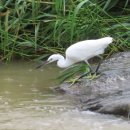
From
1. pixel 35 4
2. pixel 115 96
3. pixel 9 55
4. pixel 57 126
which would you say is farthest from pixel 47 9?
pixel 57 126

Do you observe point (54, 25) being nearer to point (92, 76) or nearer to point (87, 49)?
point (87, 49)

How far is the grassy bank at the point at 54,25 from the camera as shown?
8156 millimetres

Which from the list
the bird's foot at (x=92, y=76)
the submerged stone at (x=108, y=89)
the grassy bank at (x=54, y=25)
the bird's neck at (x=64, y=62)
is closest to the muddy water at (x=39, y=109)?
the submerged stone at (x=108, y=89)

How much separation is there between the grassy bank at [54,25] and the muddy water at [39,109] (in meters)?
0.59

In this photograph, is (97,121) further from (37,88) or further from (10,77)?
(10,77)

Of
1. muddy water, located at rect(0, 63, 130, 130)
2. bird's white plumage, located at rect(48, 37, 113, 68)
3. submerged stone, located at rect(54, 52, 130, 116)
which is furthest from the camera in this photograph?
bird's white plumage, located at rect(48, 37, 113, 68)

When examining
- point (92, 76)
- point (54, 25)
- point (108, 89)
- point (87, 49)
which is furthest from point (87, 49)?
point (54, 25)

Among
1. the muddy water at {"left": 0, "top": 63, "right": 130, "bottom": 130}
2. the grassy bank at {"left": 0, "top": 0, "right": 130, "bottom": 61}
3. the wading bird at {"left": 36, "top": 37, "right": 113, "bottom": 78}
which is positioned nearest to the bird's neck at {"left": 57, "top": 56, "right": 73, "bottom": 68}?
the wading bird at {"left": 36, "top": 37, "right": 113, "bottom": 78}

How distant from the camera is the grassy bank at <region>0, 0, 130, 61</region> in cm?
816

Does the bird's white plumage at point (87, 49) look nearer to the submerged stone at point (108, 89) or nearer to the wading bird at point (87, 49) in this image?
the wading bird at point (87, 49)

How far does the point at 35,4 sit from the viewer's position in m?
8.40

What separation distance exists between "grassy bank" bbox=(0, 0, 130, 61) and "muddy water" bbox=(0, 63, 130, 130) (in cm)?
59

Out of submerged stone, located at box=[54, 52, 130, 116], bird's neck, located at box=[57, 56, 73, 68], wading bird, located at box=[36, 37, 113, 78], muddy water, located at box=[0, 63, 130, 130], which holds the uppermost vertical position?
wading bird, located at box=[36, 37, 113, 78]

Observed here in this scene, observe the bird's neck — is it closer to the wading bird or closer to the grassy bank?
the wading bird
